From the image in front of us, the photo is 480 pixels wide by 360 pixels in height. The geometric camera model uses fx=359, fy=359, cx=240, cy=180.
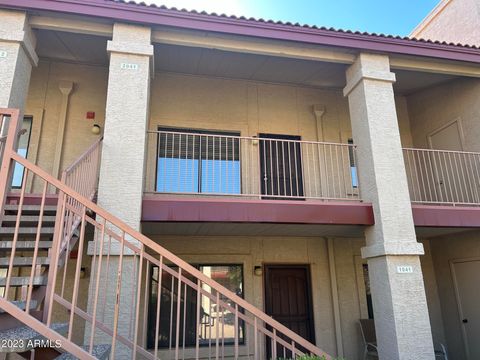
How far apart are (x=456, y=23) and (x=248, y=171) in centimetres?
787

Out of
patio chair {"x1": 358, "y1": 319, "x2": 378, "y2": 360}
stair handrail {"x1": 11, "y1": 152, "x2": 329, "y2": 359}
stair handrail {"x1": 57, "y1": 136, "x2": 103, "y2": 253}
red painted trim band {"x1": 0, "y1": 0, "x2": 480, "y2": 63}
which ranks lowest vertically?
patio chair {"x1": 358, "y1": 319, "x2": 378, "y2": 360}

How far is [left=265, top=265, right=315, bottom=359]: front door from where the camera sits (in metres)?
8.35

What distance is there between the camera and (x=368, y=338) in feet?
26.5

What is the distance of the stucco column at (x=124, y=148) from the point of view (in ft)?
17.1

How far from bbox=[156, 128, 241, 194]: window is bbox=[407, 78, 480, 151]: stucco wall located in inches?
205

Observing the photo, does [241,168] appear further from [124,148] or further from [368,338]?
[368,338]

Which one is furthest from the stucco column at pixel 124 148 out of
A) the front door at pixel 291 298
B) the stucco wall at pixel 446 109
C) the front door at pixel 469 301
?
the front door at pixel 469 301

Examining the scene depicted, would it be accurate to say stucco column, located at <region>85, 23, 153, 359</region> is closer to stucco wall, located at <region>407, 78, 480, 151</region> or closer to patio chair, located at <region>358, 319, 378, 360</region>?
patio chair, located at <region>358, 319, 378, 360</region>

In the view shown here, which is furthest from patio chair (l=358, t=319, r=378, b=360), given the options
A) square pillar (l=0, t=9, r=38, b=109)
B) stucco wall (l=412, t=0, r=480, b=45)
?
square pillar (l=0, t=9, r=38, b=109)

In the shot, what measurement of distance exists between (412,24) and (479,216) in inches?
392

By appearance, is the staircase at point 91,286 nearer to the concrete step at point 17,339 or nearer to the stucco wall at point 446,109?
the concrete step at point 17,339

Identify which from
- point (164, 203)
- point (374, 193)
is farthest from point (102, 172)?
point (374, 193)

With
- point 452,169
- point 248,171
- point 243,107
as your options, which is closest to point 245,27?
Answer: point 243,107

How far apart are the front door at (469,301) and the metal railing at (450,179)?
5.00 feet
